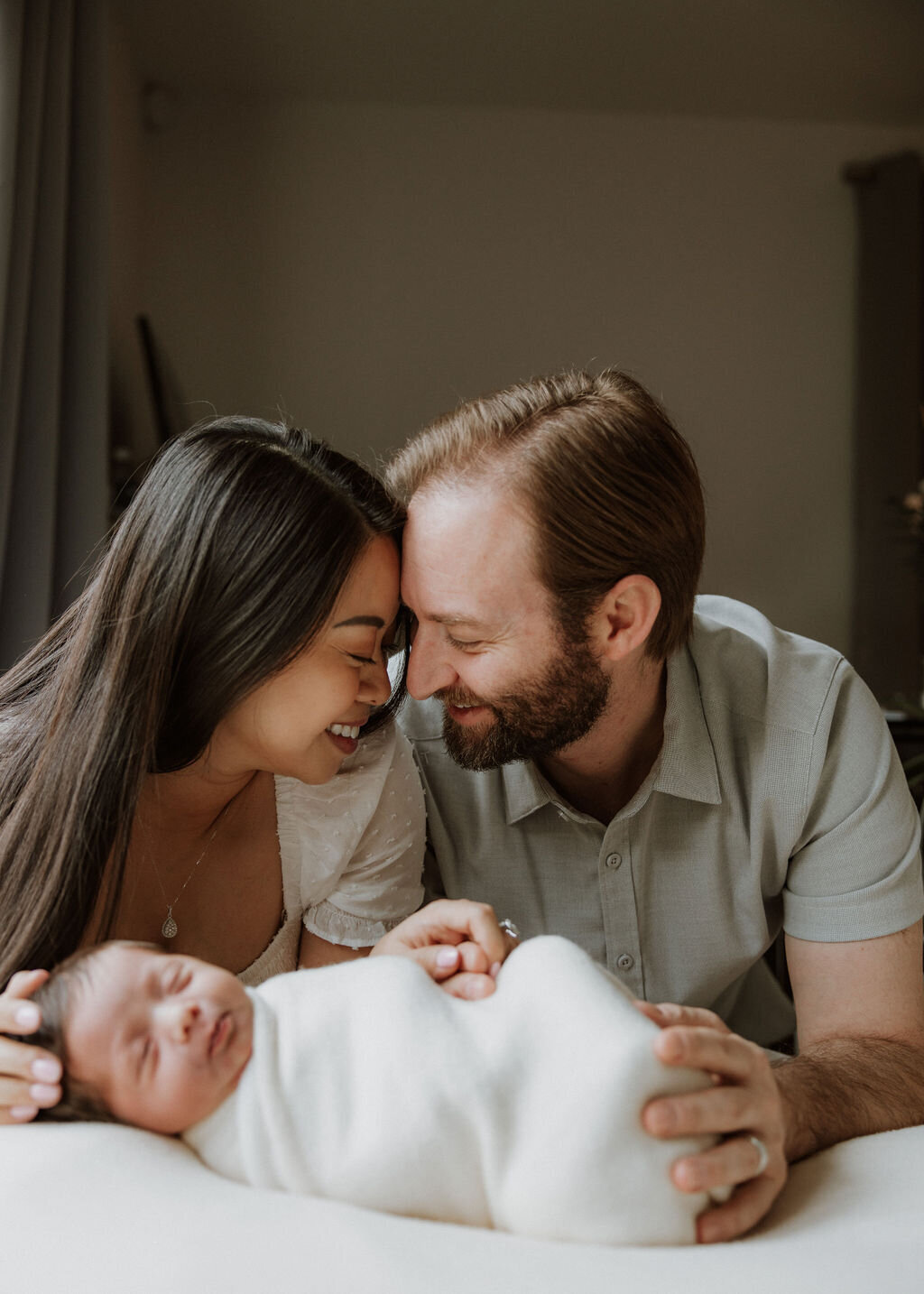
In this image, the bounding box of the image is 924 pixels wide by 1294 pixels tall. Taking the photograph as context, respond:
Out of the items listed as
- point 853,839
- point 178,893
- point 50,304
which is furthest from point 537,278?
point 178,893

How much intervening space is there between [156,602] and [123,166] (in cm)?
337

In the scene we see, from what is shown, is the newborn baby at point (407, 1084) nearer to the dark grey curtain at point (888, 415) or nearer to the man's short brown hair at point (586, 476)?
the man's short brown hair at point (586, 476)

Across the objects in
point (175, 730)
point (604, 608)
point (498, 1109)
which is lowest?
point (498, 1109)

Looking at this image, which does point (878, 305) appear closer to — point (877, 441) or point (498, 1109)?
point (877, 441)

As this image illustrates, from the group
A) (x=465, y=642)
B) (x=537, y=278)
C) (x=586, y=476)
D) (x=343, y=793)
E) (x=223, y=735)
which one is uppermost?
(x=537, y=278)

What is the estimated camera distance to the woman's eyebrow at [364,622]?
1.34 metres

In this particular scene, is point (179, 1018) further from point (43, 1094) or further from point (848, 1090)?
point (848, 1090)

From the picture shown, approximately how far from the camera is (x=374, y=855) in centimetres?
155

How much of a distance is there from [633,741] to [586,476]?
1.44ft

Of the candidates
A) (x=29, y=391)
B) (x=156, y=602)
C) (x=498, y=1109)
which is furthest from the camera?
(x=29, y=391)

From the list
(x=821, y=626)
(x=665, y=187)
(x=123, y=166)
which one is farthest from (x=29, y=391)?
(x=821, y=626)

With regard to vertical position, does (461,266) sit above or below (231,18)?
below

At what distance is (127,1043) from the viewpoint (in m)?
0.93

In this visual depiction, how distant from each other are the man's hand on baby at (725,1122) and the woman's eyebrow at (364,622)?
593mm
